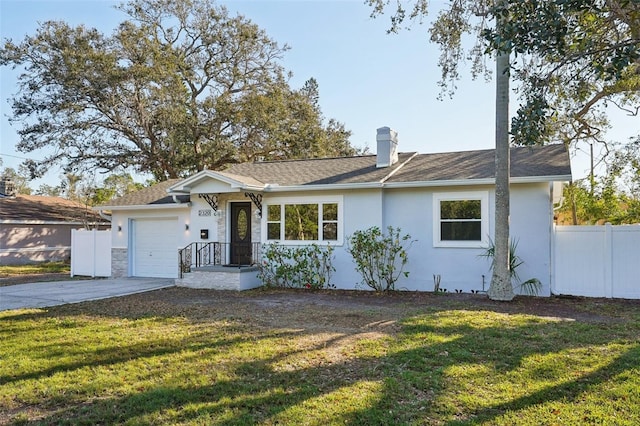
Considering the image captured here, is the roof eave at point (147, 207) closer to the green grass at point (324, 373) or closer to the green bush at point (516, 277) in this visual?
the green grass at point (324, 373)

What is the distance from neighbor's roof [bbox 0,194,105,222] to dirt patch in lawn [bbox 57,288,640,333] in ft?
55.3

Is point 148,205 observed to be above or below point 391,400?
above

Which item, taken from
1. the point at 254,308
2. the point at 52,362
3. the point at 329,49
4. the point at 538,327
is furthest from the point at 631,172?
the point at 52,362

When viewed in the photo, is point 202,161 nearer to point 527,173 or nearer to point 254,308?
point 254,308

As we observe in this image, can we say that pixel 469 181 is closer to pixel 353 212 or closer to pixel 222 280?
pixel 353 212

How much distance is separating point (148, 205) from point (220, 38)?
12910mm

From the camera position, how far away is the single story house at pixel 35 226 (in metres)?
23.4

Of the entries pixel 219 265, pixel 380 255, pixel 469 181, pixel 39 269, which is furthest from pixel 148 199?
pixel 469 181

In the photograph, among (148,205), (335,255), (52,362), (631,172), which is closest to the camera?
(52,362)

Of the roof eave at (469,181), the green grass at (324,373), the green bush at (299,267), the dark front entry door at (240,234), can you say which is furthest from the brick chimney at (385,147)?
the green grass at (324,373)

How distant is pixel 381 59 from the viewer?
13766 mm

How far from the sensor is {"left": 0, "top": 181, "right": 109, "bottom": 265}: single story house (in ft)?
76.8

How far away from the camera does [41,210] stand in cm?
2633

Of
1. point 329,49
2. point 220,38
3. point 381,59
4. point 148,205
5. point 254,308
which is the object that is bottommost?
point 254,308
